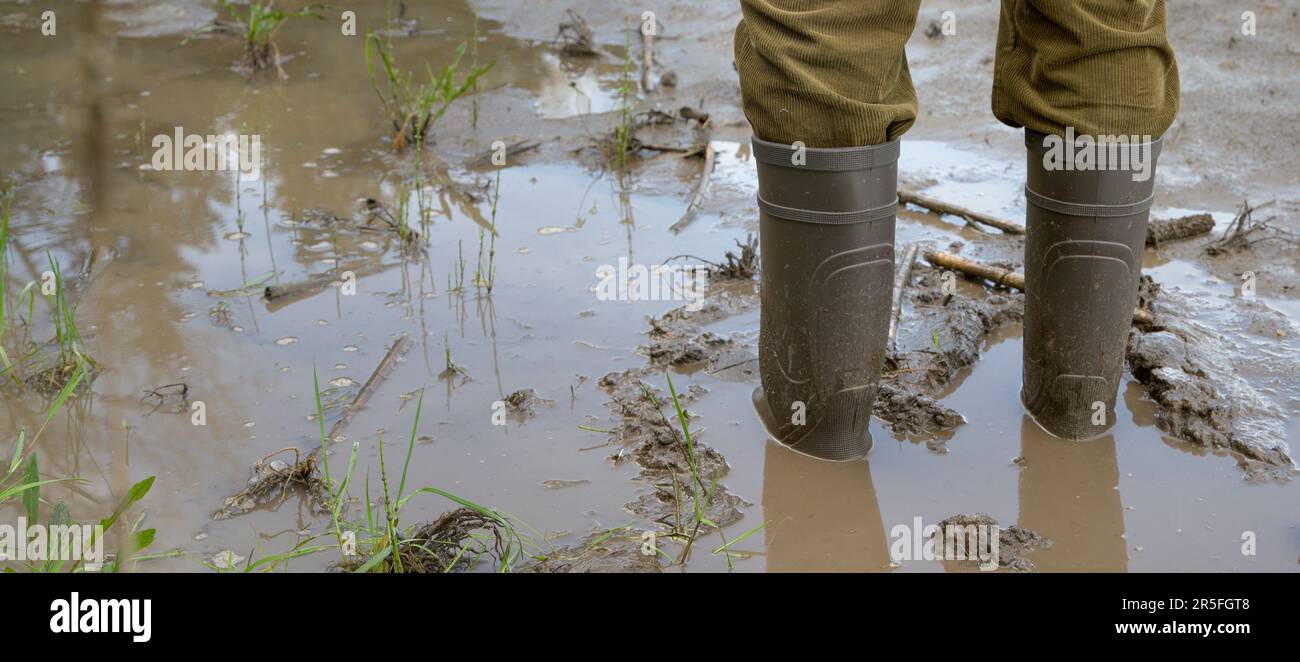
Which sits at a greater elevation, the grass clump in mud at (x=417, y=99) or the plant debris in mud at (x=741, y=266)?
the grass clump in mud at (x=417, y=99)

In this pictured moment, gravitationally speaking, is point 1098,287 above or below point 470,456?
above

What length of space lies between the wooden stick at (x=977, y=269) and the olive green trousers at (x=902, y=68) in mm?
863

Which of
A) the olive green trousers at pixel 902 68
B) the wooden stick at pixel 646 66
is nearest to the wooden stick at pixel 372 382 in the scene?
the olive green trousers at pixel 902 68

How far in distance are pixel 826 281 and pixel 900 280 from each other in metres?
0.97

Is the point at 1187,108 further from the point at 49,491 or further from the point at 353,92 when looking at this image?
the point at 49,491

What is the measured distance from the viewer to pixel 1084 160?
211 cm

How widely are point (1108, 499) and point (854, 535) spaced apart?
1.63 ft

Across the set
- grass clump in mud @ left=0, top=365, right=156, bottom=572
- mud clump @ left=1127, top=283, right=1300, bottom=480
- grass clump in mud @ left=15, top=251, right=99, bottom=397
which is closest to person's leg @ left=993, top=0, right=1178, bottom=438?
mud clump @ left=1127, top=283, right=1300, bottom=480

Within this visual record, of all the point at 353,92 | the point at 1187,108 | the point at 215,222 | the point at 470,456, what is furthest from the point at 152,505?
the point at 1187,108

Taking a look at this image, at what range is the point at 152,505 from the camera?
2.18 m

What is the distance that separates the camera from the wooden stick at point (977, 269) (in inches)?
118

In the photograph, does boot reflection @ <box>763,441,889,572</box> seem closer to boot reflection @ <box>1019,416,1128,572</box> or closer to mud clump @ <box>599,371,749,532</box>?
mud clump @ <box>599,371,749,532</box>

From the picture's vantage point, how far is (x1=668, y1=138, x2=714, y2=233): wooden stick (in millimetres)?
3596

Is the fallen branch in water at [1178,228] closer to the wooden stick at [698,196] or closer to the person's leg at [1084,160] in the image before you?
the person's leg at [1084,160]
